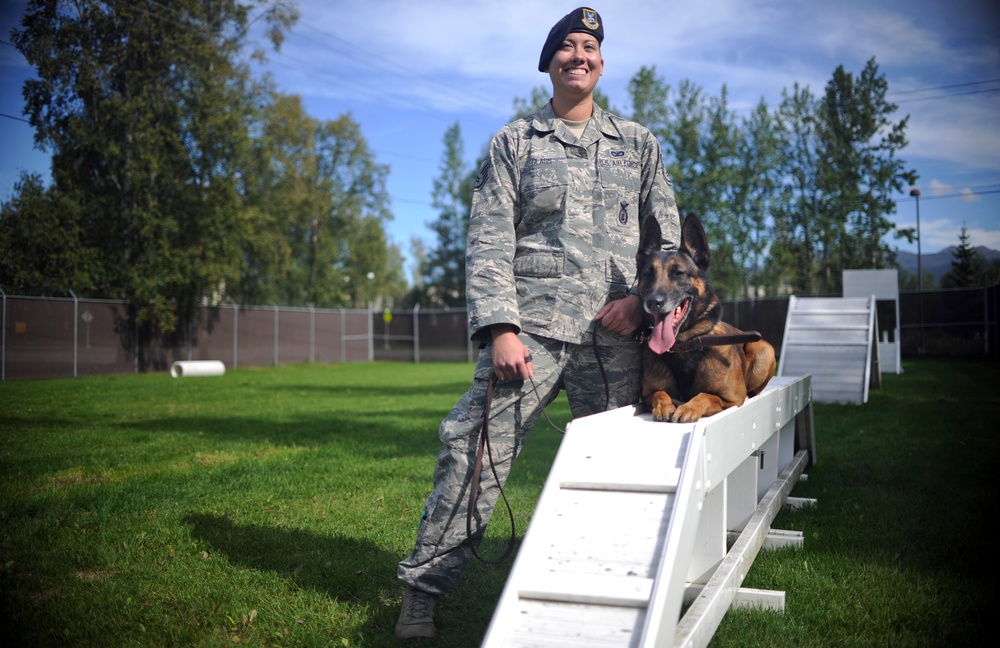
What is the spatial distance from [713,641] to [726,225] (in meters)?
32.9

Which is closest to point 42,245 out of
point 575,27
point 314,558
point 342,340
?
point 342,340

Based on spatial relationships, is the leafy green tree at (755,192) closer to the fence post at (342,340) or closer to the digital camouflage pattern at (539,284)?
the fence post at (342,340)

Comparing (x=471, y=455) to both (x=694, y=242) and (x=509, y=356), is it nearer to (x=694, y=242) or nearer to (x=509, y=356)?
(x=509, y=356)

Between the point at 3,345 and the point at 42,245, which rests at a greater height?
the point at 42,245

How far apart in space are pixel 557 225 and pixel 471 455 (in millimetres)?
1007

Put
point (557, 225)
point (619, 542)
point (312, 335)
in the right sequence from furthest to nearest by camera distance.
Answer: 1. point (312, 335)
2. point (557, 225)
3. point (619, 542)

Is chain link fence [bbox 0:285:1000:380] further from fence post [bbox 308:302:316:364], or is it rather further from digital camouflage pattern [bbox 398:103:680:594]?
digital camouflage pattern [bbox 398:103:680:594]

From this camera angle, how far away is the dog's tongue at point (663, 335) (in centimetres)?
282

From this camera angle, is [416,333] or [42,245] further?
[416,333]

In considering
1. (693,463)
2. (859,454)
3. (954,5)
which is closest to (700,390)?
(693,463)

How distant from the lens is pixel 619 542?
203 centimetres

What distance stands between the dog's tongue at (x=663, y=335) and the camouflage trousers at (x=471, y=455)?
0.85ft

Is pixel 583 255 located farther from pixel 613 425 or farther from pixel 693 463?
pixel 693 463

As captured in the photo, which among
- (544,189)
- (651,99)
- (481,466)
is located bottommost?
(481,466)
